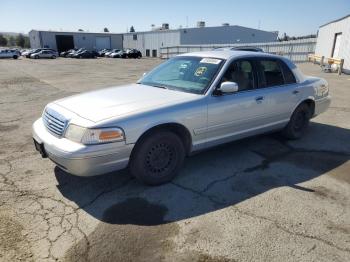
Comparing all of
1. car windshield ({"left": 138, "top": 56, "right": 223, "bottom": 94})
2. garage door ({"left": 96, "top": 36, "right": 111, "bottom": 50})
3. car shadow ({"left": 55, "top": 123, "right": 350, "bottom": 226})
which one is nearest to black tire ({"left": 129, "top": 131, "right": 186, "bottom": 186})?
car shadow ({"left": 55, "top": 123, "right": 350, "bottom": 226})

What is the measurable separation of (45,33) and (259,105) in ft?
202

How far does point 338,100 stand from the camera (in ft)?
33.5

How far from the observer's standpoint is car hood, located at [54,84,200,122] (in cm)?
372

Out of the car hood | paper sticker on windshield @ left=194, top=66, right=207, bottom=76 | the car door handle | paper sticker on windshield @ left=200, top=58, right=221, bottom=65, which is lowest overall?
the car door handle

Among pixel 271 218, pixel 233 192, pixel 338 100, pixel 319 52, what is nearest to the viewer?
pixel 271 218

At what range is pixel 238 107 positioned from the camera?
461 centimetres

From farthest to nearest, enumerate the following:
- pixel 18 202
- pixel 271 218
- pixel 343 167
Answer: pixel 343 167
pixel 18 202
pixel 271 218

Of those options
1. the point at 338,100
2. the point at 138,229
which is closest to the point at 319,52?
the point at 338,100

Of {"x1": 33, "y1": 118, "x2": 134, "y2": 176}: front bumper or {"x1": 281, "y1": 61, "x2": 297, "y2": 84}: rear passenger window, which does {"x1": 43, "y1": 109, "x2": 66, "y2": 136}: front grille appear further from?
{"x1": 281, "y1": 61, "x2": 297, "y2": 84}: rear passenger window

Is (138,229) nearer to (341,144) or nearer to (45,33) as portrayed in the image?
(341,144)

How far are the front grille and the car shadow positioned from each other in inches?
29.8

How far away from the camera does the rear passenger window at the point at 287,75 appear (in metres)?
5.48

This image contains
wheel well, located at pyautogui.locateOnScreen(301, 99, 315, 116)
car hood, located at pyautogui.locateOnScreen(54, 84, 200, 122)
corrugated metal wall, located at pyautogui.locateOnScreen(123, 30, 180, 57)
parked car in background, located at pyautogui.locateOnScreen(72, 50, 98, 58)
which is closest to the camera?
car hood, located at pyautogui.locateOnScreen(54, 84, 200, 122)

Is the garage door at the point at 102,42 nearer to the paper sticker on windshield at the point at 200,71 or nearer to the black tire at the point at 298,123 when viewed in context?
the black tire at the point at 298,123
